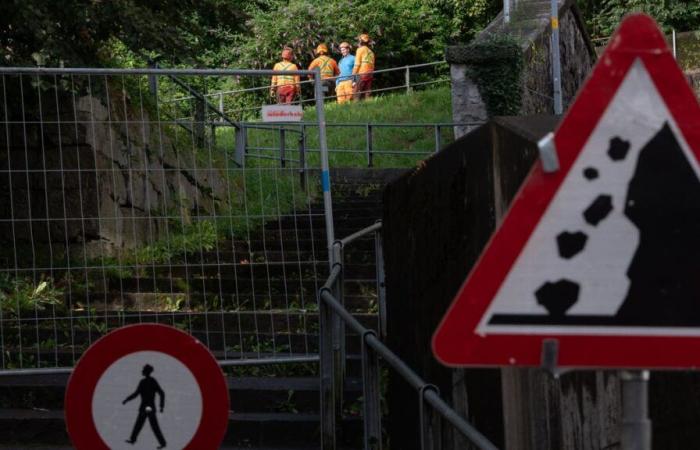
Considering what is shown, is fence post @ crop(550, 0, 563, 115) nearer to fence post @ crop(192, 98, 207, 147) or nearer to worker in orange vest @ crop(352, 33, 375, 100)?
worker in orange vest @ crop(352, 33, 375, 100)

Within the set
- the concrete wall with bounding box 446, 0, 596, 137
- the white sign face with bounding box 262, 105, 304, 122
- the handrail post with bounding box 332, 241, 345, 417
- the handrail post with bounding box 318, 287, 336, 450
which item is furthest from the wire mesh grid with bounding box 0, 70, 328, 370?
the concrete wall with bounding box 446, 0, 596, 137

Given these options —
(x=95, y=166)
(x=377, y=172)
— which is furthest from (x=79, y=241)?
(x=377, y=172)

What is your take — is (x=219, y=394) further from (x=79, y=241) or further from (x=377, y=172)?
(x=377, y=172)

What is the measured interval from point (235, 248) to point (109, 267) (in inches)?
38.3

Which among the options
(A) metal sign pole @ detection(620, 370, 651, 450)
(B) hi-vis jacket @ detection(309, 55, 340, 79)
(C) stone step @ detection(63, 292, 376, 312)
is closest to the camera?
(A) metal sign pole @ detection(620, 370, 651, 450)

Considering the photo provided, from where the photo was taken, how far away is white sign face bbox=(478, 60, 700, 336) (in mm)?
2994

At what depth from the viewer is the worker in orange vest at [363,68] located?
93.4ft

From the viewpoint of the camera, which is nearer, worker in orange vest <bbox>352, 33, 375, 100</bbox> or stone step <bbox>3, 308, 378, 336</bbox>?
stone step <bbox>3, 308, 378, 336</bbox>

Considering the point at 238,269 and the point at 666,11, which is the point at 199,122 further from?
the point at 666,11

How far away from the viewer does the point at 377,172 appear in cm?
1750

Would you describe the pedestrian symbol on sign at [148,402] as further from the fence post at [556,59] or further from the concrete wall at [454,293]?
the fence post at [556,59]

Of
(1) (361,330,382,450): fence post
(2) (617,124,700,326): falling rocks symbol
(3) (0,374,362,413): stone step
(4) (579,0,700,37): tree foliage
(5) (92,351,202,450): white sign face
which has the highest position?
(4) (579,0,700,37): tree foliage

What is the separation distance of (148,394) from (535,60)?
1505cm

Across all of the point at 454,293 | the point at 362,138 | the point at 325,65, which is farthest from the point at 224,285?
the point at 325,65
